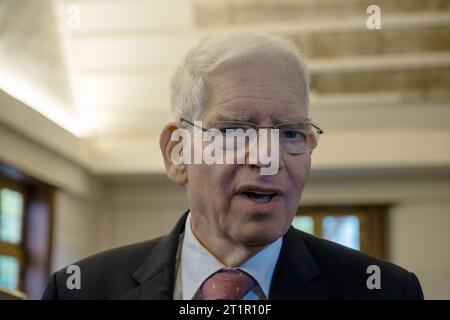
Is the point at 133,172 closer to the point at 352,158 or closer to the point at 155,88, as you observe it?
the point at 155,88

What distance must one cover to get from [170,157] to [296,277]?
170 mm

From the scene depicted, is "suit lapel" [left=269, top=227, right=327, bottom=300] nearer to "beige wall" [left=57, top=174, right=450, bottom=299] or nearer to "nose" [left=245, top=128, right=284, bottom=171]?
"nose" [left=245, top=128, right=284, bottom=171]

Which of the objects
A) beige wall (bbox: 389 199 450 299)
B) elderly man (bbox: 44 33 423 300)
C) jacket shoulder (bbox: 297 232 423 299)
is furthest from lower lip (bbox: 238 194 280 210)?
beige wall (bbox: 389 199 450 299)

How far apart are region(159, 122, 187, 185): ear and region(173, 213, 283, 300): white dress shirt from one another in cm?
6

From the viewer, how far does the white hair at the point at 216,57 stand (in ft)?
2.06

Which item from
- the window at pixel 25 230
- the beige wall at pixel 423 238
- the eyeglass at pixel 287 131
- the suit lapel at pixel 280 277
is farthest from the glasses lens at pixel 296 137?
the beige wall at pixel 423 238

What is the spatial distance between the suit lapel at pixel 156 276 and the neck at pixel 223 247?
3cm

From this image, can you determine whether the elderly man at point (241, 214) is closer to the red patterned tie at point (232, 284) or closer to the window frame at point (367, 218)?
the red patterned tie at point (232, 284)

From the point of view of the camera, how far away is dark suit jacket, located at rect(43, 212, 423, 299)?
2.15ft

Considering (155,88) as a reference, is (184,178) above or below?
below

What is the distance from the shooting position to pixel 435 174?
65.6 inches

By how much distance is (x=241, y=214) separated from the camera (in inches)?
24.0
